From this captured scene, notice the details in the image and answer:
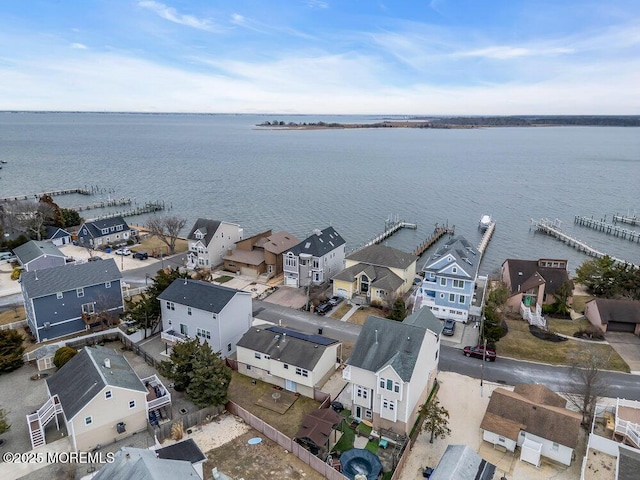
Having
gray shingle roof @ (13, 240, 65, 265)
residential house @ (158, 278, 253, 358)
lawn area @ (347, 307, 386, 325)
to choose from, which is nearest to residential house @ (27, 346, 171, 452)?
residential house @ (158, 278, 253, 358)

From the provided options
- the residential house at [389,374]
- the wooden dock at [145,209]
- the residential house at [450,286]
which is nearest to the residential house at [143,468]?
the residential house at [389,374]

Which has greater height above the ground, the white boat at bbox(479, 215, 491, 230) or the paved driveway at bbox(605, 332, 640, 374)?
the white boat at bbox(479, 215, 491, 230)

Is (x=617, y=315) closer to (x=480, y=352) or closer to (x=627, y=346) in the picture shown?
(x=627, y=346)

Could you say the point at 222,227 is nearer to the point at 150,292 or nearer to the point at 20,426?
the point at 150,292

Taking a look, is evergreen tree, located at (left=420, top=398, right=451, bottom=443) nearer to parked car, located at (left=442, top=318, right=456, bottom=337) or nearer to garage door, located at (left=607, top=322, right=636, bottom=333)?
parked car, located at (left=442, top=318, right=456, bottom=337)

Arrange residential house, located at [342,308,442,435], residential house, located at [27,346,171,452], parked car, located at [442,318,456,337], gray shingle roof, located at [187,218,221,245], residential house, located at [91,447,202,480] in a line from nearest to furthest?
residential house, located at [91,447,202,480], residential house, located at [27,346,171,452], residential house, located at [342,308,442,435], parked car, located at [442,318,456,337], gray shingle roof, located at [187,218,221,245]
